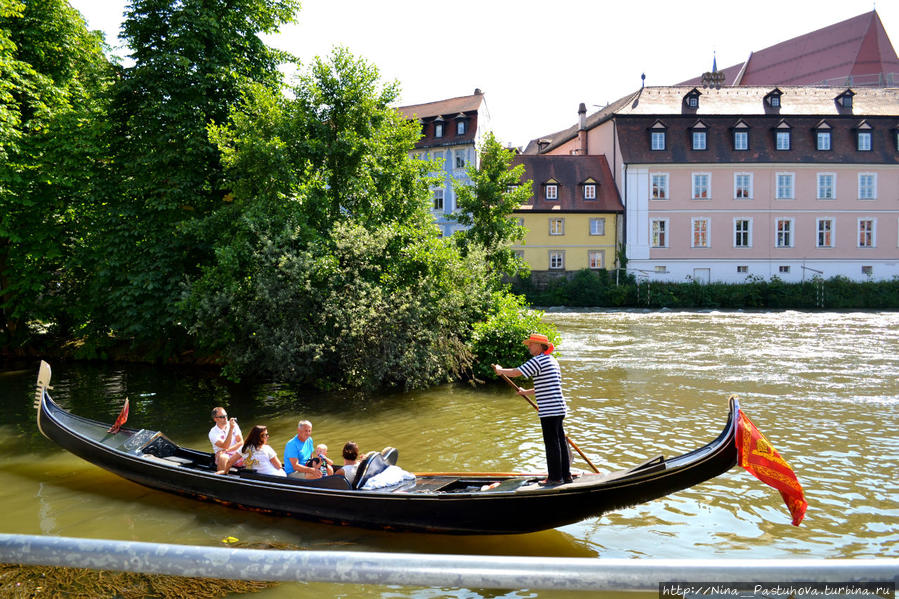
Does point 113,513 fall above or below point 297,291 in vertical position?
below

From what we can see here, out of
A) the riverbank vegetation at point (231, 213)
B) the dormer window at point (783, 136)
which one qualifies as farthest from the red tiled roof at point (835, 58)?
the riverbank vegetation at point (231, 213)

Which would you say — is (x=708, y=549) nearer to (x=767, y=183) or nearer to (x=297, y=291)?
(x=297, y=291)

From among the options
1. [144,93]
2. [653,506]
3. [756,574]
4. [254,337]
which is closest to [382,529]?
[653,506]

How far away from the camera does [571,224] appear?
4472 cm

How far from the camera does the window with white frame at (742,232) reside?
4419cm

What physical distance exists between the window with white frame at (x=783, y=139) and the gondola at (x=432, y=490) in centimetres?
4312

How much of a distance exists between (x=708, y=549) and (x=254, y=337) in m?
11.3

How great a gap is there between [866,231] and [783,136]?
8.45m

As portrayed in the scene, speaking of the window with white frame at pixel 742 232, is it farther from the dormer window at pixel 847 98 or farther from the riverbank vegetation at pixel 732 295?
the dormer window at pixel 847 98

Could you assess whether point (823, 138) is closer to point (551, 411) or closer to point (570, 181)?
point (570, 181)

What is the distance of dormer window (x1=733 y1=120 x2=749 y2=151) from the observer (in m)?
44.2

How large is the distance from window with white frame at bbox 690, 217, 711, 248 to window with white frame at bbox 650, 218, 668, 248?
1818 millimetres

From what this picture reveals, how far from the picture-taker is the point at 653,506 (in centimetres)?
900

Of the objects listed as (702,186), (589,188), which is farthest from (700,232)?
(589,188)
